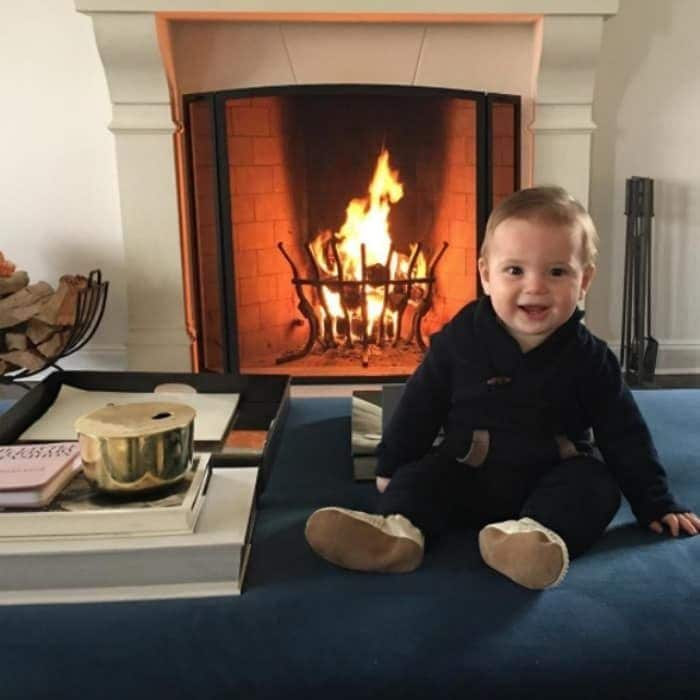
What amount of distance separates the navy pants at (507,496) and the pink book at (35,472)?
1.12ft

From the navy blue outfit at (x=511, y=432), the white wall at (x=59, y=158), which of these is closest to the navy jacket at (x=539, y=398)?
the navy blue outfit at (x=511, y=432)

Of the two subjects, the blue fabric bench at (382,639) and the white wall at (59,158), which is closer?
the blue fabric bench at (382,639)

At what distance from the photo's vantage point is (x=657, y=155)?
8.32ft

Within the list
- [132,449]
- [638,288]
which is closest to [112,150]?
[638,288]

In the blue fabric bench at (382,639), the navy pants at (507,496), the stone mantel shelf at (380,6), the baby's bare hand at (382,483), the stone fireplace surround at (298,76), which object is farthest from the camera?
the stone fireplace surround at (298,76)

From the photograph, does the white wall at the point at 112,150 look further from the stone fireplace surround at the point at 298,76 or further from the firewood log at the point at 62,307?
the firewood log at the point at 62,307

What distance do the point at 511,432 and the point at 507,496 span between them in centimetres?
8

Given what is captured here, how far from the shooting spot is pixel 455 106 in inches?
98.6

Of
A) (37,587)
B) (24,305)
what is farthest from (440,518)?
(24,305)

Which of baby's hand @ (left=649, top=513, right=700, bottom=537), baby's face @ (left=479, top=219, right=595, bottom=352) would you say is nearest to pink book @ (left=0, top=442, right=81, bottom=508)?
baby's face @ (left=479, top=219, right=595, bottom=352)

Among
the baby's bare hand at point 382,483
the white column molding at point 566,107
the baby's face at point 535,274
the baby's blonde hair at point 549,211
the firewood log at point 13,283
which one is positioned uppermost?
the white column molding at point 566,107

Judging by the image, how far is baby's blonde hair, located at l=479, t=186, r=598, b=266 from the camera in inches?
42.8

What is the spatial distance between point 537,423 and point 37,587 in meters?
0.58

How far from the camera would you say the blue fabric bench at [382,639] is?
0.80m
